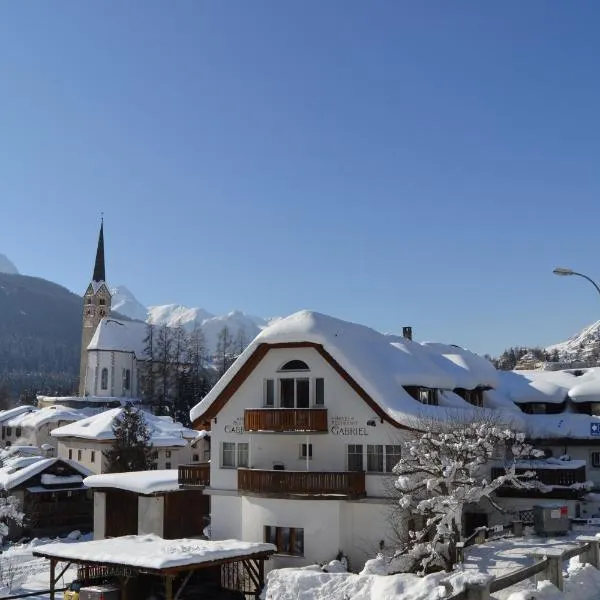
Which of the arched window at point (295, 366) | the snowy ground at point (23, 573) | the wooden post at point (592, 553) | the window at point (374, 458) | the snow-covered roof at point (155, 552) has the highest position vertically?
the arched window at point (295, 366)

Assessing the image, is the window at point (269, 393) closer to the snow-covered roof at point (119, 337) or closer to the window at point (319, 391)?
the window at point (319, 391)

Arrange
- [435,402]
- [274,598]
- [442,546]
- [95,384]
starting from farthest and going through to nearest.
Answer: [95,384] < [435,402] < [274,598] < [442,546]

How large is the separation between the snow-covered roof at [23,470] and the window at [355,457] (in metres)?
29.2

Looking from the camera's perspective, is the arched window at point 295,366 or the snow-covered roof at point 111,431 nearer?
the arched window at point 295,366

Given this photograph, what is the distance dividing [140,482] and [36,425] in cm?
7142

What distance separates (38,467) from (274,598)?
32.5 meters

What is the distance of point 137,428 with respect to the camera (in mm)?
62844

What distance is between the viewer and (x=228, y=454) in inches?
1369

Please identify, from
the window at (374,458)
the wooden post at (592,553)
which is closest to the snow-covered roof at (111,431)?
the window at (374,458)

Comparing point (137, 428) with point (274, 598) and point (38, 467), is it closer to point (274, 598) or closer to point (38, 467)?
point (38, 467)

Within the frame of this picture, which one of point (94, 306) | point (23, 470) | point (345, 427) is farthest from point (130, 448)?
point (94, 306)

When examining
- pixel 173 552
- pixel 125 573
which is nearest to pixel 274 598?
pixel 173 552

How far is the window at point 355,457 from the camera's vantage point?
31.7 metres

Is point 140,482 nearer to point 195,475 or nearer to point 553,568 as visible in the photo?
point 195,475
